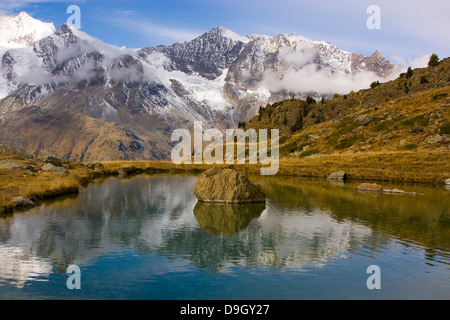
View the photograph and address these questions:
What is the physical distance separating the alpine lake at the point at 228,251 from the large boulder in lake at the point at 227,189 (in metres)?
1.58

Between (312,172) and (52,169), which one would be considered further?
(312,172)

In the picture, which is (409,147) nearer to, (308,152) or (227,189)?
(308,152)

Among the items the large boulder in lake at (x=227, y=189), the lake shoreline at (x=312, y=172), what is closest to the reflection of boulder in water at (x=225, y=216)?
the large boulder in lake at (x=227, y=189)

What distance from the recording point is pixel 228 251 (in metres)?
29.6

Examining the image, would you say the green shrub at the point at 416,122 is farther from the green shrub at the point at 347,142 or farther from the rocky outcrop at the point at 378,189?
the rocky outcrop at the point at 378,189

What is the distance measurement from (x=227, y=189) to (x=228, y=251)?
2109 centimetres

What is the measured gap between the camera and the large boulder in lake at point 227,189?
50.2 meters

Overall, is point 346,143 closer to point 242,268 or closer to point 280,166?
point 280,166

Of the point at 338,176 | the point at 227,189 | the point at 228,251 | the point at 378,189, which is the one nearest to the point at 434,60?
the point at 338,176

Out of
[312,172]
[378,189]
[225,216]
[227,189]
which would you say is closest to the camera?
[225,216]

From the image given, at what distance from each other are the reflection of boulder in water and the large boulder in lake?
899 millimetres

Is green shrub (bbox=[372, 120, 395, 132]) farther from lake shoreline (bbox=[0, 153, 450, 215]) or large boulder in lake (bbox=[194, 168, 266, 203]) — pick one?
large boulder in lake (bbox=[194, 168, 266, 203])

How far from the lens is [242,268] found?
25500 millimetres
